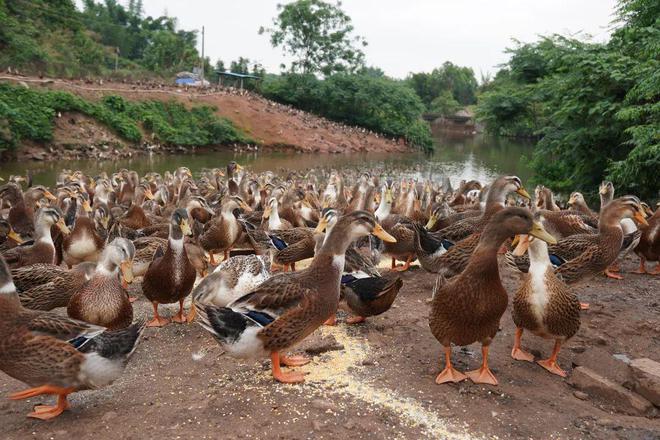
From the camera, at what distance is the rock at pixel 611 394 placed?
167 inches

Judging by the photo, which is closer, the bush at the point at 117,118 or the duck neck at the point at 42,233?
the duck neck at the point at 42,233

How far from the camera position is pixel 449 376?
4.55 m

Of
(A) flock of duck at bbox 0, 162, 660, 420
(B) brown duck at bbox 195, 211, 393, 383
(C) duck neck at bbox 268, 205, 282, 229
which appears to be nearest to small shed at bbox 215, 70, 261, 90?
(C) duck neck at bbox 268, 205, 282, 229

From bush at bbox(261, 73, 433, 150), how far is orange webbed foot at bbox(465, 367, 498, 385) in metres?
47.8

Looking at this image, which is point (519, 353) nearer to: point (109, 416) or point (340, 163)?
point (109, 416)

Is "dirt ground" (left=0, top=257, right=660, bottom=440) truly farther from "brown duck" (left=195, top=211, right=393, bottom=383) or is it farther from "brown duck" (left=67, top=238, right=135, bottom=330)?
"brown duck" (left=67, top=238, right=135, bottom=330)

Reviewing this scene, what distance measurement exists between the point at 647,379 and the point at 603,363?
2.90ft

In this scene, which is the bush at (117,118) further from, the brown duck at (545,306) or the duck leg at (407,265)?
the brown duck at (545,306)

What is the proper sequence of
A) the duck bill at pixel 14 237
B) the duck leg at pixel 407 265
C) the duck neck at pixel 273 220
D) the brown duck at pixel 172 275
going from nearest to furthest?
the brown duck at pixel 172 275
the duck bill at pixel 14 237
the duck leg at pixel 407 265
the duck neck at pixel 273 220

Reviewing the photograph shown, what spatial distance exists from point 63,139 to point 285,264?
28631 millimetres

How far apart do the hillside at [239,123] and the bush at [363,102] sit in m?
2.08

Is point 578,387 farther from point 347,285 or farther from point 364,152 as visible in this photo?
point 364,152

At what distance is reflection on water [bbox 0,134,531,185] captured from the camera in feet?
89.2

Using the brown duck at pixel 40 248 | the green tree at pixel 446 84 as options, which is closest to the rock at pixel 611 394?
the brown duck at pixel 40 248
